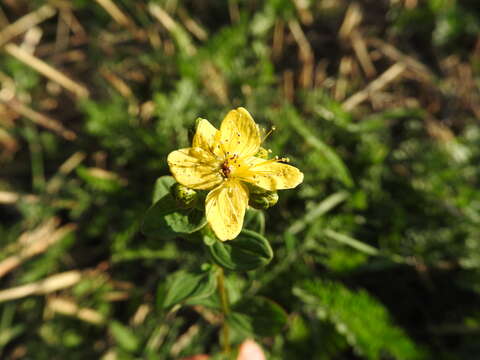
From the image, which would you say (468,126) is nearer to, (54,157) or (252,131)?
(252,131)

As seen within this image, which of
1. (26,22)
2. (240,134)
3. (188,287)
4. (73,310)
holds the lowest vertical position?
(188,287)

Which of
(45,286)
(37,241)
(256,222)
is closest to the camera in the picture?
(256,222)

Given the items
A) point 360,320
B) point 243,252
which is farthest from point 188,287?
point 360,320

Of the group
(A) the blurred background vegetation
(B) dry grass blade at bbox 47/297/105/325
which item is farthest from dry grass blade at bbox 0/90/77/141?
(B) dry grass blade at bbox 47/297/105/325

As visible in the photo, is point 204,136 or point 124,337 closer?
point 204,136

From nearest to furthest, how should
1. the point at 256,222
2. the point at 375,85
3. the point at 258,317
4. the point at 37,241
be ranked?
1. the point at 256,222
2. the point at 258,317
3. the point at 37,241
4. the point at 375,85

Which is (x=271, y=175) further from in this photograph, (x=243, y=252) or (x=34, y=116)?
(x=34, y=116)

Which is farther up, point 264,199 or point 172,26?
point 172,26
